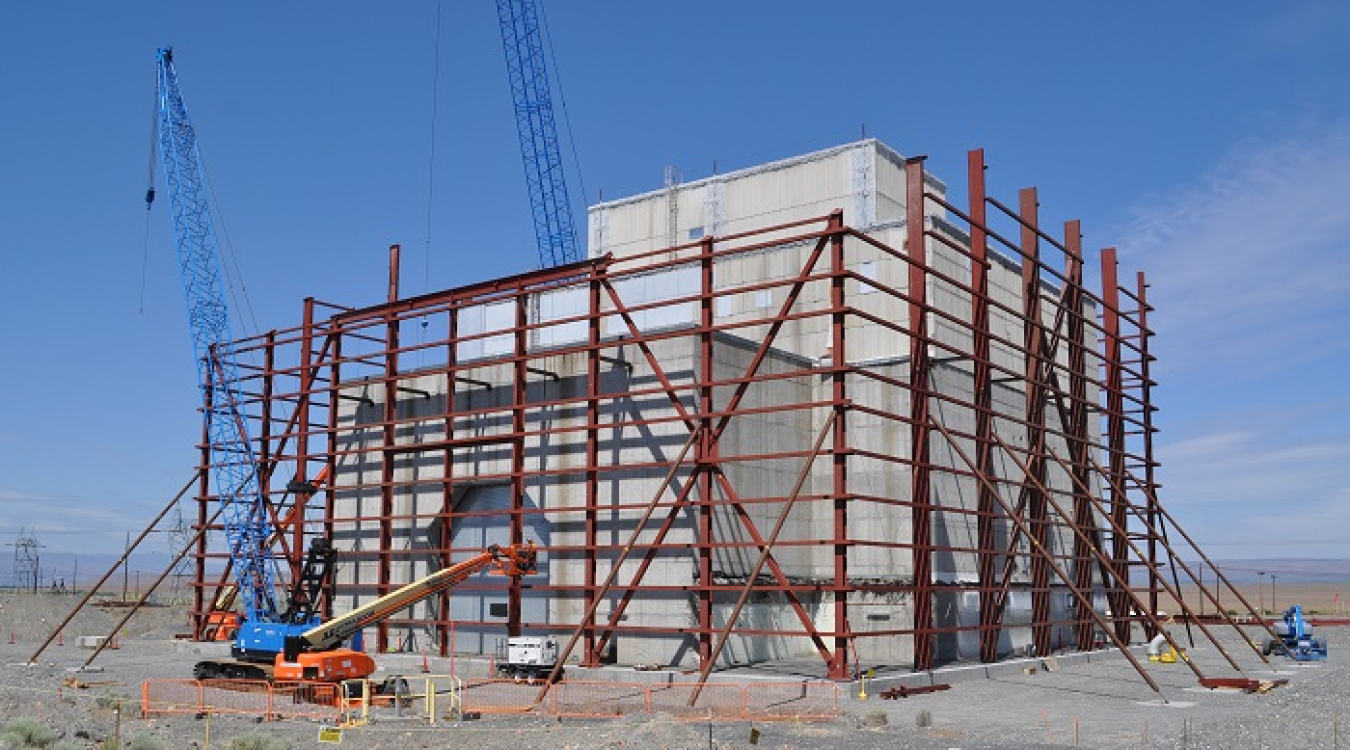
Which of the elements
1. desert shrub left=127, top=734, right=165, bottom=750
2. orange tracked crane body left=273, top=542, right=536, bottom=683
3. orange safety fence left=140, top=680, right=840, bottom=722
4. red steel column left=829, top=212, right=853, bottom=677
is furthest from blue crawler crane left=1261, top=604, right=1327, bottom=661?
desert shrub left=127, top=734, right=165, bottom=750

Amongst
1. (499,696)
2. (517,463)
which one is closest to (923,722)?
(499,696)

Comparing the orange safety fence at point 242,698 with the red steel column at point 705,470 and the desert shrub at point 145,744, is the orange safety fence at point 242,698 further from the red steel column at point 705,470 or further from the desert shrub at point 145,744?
the red steel column at point 705,470

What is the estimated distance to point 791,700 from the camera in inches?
1380

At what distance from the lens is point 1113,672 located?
146 ft

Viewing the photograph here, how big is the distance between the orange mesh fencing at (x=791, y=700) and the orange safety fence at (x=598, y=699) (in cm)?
284

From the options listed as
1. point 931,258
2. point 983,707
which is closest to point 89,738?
point 983,707

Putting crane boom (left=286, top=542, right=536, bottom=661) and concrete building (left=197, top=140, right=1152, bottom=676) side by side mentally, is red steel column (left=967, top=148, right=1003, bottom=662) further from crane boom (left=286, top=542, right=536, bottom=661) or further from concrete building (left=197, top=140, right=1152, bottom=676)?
crane boom (left=286, top=542, right=536, bottom=661)

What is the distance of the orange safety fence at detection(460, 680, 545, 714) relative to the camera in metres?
33.8

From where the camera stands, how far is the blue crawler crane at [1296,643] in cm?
5084

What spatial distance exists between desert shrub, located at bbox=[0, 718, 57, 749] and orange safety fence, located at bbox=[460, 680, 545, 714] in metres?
9.58

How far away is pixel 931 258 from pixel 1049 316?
34.1ft

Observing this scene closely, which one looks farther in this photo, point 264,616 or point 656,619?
point 264,616

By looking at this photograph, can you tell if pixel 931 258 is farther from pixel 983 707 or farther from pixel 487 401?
pixel 983 707

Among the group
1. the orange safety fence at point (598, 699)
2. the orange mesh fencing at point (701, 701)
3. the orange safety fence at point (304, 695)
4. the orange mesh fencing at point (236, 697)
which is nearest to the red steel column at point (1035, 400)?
the orange mesh fencing at point (701, 701)
